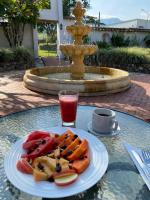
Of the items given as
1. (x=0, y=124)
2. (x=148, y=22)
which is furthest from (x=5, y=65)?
(x=148, y=22)

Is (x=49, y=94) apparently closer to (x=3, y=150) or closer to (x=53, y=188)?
(x=3, y=150)

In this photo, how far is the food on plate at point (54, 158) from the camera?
3.75 feet

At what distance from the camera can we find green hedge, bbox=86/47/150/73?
9625 mm

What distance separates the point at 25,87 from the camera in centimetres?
629

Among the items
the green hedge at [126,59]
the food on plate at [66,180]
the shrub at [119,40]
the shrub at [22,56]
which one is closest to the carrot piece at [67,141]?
the food on plate at [66,180]

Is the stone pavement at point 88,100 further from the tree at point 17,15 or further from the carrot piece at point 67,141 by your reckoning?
the tree at point 17,15

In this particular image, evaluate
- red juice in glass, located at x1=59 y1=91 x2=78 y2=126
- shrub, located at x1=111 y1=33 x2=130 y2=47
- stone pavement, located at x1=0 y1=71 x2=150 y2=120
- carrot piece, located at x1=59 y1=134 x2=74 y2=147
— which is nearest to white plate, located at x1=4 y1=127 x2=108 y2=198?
carrot piece, located at x1=59 y1=134 x2=74 y2=147

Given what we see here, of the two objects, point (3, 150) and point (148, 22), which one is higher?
point (148, 22)

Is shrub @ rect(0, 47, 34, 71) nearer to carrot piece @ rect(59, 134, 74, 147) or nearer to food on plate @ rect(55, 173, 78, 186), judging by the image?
carrot piece @ rect(59, 134, 74, 147)

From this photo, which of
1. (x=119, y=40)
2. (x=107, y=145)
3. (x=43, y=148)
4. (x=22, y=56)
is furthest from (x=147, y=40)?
(x=43, y=148)

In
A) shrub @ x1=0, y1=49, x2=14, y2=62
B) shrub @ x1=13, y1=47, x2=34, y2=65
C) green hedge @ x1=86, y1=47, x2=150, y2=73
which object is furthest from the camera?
shrub @ x1=13, y1=47, x2=34, y2=65

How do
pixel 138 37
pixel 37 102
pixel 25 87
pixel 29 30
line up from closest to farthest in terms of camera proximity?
pixel 37 102 → pixel 25 87 → pixel 29 30 → pixel 138 37

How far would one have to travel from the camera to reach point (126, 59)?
996 centimetres

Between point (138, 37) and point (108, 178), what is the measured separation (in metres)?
18.8
